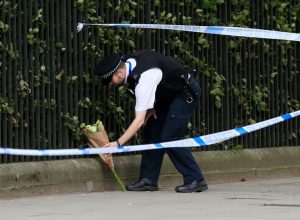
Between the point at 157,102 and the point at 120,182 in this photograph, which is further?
the point at 120,182

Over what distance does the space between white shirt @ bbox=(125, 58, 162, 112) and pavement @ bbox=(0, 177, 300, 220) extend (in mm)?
910

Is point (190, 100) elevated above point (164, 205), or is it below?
above

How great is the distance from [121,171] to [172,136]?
89 cm

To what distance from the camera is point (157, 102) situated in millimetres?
10711

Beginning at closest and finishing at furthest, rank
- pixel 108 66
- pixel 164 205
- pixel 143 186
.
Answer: pixel 164 205, pixel 108 66, pixel 143 186

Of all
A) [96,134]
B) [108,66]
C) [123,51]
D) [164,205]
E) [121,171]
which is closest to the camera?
[164,205]

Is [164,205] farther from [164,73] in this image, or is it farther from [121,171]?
[121,171]

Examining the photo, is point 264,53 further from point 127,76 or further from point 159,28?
point 127,76

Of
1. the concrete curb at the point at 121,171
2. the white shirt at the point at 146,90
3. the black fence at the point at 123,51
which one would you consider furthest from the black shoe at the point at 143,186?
the white shirt at the point at 146,90

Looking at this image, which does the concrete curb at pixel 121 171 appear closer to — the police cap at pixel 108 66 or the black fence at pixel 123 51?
the black fence at pixel 123 51

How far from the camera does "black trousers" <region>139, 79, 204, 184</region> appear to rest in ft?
34.9

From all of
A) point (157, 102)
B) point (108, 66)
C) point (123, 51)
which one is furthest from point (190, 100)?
point (123, 51)

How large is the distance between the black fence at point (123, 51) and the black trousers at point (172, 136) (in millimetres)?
592

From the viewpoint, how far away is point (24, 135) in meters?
10.4
